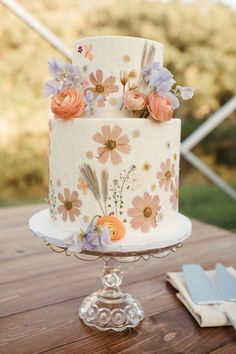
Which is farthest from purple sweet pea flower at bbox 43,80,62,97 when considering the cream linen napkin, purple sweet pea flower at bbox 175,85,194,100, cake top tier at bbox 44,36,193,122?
the cream linen napkin

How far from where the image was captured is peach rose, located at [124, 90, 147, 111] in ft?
2.65

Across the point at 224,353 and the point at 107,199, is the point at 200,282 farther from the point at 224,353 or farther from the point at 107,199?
the point at 107,199

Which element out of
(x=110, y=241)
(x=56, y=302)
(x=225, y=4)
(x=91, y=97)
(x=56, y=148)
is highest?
(x=225, y=4)

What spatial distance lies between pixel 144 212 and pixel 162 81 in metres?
0.25

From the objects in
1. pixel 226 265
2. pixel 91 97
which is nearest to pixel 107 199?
pixel 91 97

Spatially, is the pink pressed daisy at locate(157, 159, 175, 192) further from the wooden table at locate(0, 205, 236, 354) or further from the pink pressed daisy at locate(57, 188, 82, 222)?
the wooden table at locate(0, 205, 236, 354)

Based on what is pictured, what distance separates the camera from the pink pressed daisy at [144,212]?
804mm

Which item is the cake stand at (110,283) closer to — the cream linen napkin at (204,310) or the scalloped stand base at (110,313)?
the scalloped stand base at (110,313)

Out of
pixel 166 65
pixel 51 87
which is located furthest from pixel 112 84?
pixel 166 65

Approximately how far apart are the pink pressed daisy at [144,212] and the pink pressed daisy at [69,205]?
10 centimetres

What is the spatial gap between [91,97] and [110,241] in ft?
0.96

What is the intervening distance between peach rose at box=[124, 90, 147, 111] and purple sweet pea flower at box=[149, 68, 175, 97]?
33 mm

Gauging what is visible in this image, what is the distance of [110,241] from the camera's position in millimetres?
735

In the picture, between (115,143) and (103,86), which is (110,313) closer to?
(115,143)
